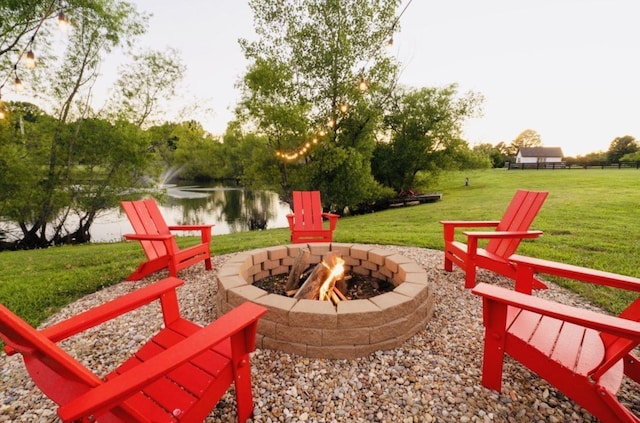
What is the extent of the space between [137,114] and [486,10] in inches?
486

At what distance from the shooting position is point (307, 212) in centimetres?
493

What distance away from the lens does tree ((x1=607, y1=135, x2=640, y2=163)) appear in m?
45.9

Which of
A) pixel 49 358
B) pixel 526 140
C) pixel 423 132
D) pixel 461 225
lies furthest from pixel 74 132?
pixel 526 140

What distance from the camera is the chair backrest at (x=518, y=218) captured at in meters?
3.16

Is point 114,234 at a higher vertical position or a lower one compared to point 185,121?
lower

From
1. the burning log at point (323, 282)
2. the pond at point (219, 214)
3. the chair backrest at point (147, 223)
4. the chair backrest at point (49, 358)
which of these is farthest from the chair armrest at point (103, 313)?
the pond at point (219, 214)

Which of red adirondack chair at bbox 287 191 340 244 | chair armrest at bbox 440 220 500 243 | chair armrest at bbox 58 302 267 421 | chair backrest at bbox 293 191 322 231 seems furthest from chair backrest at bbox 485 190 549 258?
chair armrest at bbox 58 302 267 421

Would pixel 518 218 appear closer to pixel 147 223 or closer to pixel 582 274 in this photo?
pixel 582 274

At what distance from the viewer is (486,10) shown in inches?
335

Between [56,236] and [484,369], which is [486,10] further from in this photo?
[56,236]

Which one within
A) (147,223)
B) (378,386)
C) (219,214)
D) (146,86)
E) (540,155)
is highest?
(146,86)

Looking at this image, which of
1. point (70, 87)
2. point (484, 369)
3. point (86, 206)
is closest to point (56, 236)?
point (86, 206)

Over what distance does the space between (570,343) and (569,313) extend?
53 cm

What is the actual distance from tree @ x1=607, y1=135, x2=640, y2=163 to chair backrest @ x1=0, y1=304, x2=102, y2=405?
64579mm
